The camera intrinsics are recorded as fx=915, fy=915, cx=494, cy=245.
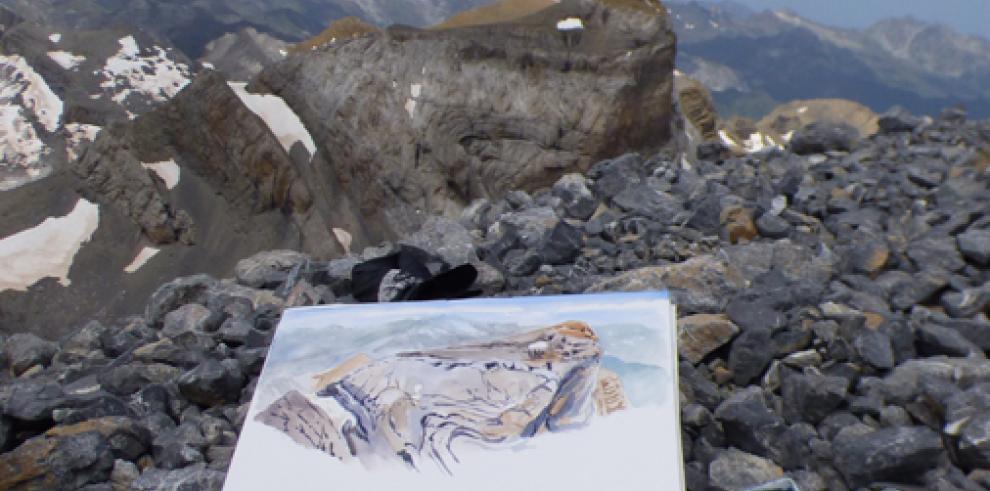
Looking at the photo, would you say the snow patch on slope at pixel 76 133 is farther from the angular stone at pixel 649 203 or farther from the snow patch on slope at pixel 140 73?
the angular stone at pixel 649 203

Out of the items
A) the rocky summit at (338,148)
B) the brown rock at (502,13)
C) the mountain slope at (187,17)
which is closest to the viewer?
the rocky summit at (338,148)

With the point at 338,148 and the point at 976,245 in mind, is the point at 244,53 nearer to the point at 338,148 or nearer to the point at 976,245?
the point at 338,148

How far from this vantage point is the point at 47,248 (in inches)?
425

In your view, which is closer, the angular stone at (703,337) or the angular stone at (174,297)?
the angular stone at (703,337)

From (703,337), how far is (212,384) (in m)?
1.92

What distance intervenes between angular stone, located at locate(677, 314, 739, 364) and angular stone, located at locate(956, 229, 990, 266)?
1768mm

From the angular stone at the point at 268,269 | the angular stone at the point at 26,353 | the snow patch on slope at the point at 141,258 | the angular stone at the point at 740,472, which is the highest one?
the angular stone at the point at 740,472

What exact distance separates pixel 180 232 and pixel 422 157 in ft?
11.0

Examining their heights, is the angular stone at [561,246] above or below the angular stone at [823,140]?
above

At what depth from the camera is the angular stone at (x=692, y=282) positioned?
3861mm

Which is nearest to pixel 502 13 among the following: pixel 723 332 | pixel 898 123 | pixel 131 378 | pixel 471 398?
pixel 898 123

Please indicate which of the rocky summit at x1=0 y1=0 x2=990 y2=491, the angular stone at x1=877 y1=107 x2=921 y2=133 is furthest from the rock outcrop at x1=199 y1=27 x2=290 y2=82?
the angular stone at x1=877 y1=107 x2=921 y2=133

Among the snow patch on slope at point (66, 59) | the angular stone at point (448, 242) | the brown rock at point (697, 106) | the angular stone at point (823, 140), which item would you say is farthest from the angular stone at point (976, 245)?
the snow patch on slope at point (66, 59)

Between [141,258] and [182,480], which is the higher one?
[182,480]
